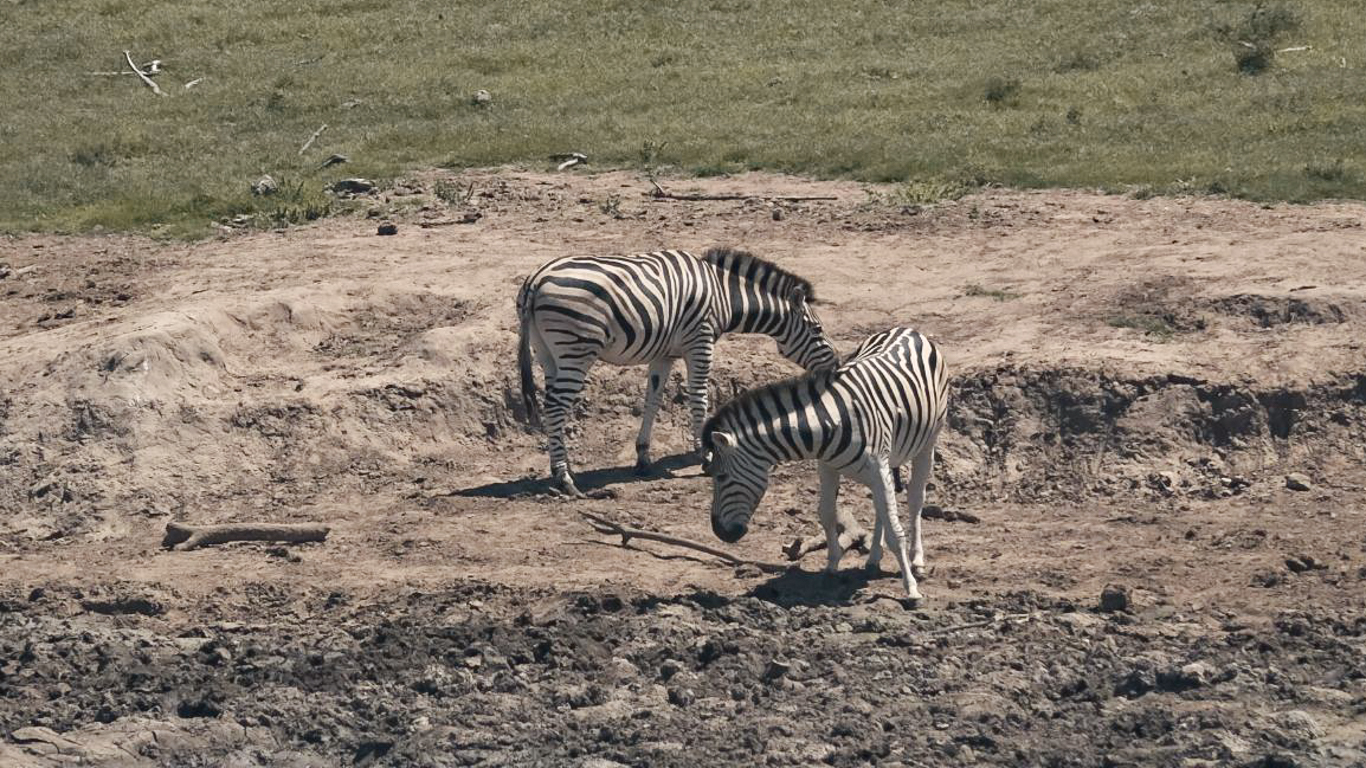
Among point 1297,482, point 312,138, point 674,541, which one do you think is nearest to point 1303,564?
point 1297,482

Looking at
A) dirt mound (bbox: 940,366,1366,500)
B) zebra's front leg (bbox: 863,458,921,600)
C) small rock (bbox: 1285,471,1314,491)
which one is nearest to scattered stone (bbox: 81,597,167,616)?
zebra's front leg (bbox: 863,458,921,600)

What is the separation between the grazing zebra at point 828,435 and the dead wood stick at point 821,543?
1.78ft

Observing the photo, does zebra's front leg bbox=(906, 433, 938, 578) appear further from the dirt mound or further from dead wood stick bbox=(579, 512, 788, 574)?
the dirt mound

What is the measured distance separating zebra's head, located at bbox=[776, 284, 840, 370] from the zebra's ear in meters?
3.42

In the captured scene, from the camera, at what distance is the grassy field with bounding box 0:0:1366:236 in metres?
22.1

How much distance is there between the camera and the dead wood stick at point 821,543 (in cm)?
1423

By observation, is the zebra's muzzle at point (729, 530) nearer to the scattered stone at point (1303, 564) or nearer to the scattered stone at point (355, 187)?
the scattered stone at point (1303, 564)

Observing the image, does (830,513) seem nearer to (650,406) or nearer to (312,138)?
(650,406)

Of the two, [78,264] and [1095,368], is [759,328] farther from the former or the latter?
[78,264]

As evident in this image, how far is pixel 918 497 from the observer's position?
1376 cm

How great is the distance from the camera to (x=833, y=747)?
38.3 ft

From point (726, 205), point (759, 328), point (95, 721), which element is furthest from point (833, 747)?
point (726, 205)

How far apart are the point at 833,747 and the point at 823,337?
5.60 m

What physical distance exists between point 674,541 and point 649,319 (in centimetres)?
205
